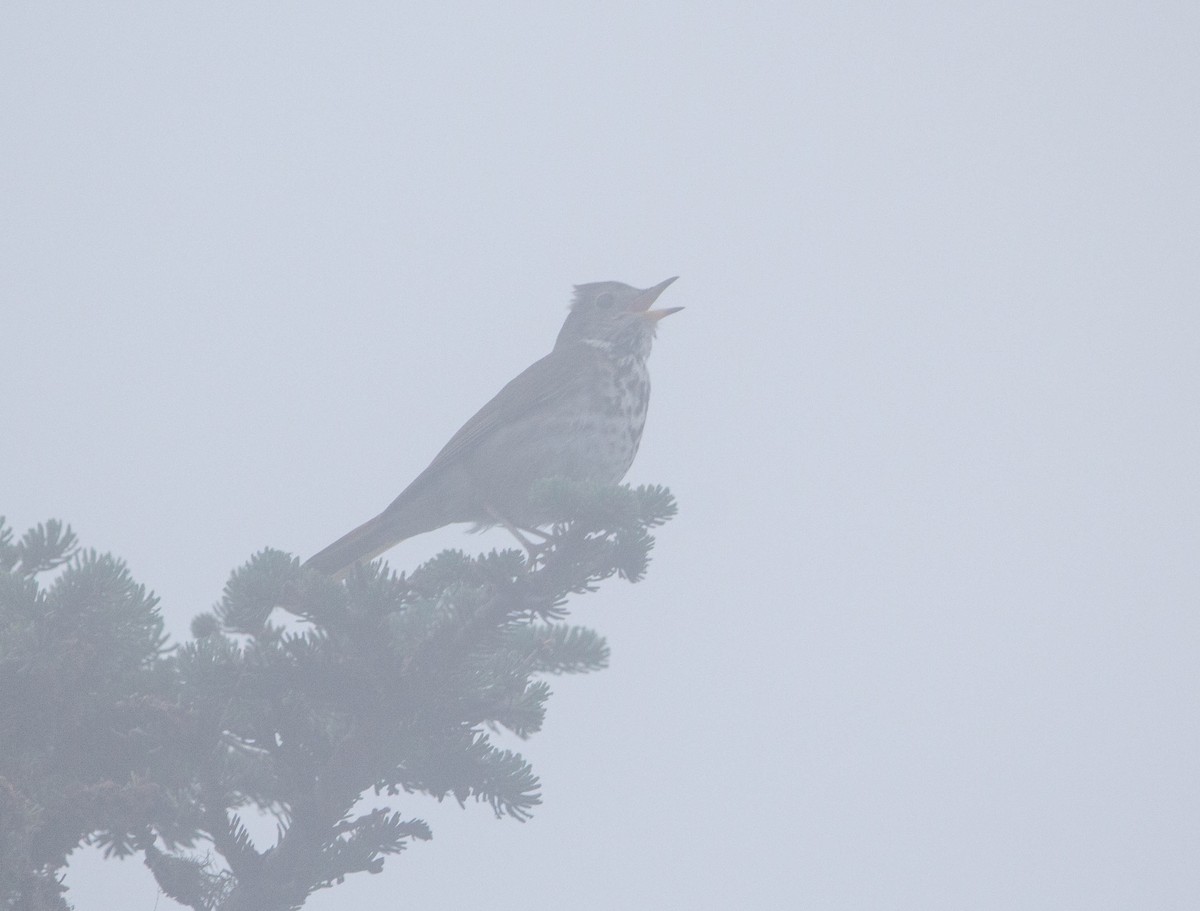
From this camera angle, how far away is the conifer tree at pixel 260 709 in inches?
122

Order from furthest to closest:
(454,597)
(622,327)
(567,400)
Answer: (622,327)
(567,400)
(454,597)

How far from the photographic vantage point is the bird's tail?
605 cm

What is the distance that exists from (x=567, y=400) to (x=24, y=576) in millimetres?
3756

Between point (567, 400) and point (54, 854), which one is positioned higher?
point (567, 400)

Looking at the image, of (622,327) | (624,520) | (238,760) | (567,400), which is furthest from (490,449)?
(238,760)

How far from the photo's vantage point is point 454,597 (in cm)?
355

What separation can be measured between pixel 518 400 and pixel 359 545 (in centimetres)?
129

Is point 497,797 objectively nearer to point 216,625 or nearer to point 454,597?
point 454,597

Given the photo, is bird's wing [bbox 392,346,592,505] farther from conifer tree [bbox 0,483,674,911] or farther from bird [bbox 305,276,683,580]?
conifer tree [bbox 0,483,674,911]

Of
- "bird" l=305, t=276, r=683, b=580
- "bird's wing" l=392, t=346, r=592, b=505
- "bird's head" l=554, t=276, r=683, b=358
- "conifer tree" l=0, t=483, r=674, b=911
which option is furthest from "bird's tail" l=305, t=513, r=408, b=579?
"conifer tree" l=0, t=483, r=674, b=911

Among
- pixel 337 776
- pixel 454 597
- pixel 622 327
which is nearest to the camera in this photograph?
pixel 337 776

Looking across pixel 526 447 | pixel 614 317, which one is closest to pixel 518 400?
pixel 526 447

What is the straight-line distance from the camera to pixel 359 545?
20.8 feet

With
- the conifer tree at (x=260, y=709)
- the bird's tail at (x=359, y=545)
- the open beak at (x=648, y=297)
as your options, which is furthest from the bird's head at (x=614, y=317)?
the conifer tree at (x=260, y=709)
